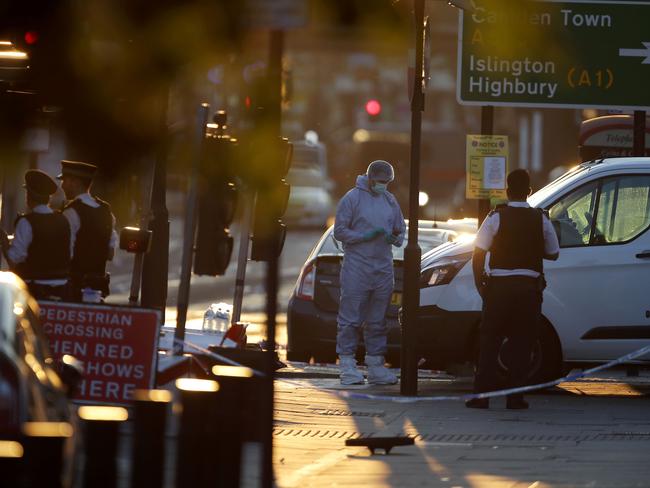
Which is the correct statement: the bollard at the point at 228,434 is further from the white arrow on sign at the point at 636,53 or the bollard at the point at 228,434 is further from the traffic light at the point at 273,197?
the white arrow on sign at the point at 636,53

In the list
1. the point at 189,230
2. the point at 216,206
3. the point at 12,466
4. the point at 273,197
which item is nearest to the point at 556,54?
the point at 216,206

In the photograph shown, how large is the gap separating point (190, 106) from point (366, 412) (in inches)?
1698

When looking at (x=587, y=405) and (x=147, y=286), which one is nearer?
(x=587, y=405)

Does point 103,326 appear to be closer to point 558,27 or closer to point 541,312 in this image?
point 541,312

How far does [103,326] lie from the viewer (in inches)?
476

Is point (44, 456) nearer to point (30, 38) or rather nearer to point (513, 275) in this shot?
point (513, 275)

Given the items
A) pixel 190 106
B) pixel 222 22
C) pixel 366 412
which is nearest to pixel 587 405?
pixel 366 412

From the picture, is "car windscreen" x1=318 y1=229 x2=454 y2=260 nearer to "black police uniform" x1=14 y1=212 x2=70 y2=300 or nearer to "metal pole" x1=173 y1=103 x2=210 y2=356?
"metal pole" x1=173 y1=103 x2=210 y2=356

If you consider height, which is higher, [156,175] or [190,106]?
Result: [190,106]

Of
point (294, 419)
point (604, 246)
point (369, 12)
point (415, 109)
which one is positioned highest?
point (369, 12)

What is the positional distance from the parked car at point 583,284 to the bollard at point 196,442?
296 inches

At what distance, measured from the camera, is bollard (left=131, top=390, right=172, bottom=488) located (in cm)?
741

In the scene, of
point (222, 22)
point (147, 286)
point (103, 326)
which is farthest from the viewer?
point (222, 22)

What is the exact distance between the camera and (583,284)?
50.1 feet
